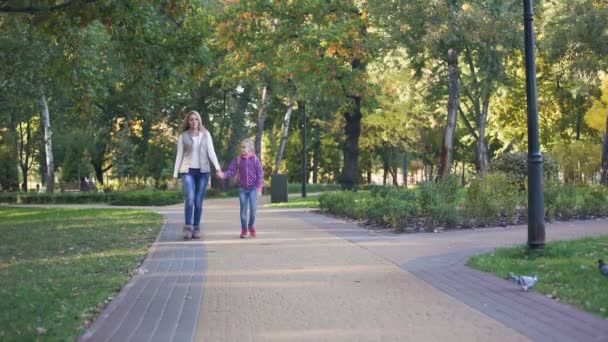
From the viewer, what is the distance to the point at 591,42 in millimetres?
30891

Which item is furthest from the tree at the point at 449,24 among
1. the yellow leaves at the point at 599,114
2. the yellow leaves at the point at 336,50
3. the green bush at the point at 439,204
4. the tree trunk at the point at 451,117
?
the yellow leaves at the point at 599,114

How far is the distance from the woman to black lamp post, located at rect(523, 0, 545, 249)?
5243 mm

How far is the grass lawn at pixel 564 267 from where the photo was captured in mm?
6336

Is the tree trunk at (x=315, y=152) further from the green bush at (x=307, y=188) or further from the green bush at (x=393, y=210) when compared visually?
the green bush at (x=393, y=210)

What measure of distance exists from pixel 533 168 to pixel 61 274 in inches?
234

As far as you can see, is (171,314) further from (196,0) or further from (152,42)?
(196,0)

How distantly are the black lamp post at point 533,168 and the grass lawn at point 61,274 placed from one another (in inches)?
198

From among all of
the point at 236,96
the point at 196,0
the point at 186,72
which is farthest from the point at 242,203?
the point at 236,96

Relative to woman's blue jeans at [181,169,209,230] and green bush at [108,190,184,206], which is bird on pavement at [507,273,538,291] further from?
green bush at [108,190,184,206]

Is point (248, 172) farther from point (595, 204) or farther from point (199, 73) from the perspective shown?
point (595, 204)

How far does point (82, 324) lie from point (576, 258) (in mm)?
5941

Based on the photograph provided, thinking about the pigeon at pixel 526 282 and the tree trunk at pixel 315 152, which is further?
the tree trunk at pixel 315 152

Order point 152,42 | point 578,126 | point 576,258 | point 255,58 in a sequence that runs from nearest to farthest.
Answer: point 576,258, point 152,42, point 255,58, point 578,126

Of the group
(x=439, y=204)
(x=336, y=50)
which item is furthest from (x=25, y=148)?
(x=439, y=204)
